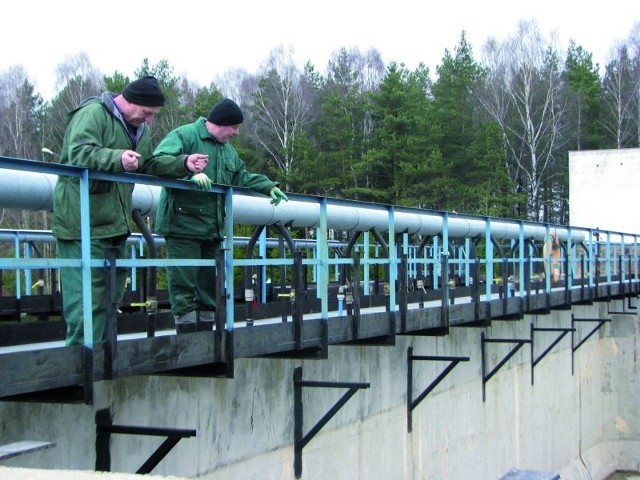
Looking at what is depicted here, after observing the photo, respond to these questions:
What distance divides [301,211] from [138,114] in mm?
4397

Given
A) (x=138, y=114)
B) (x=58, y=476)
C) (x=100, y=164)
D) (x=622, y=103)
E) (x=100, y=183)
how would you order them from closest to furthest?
1. (x=58, y=476)
2. (x=100, y=164)
3. (x=100, y=183)
4. (x=138, y=114)
5. (x=622, y=103)

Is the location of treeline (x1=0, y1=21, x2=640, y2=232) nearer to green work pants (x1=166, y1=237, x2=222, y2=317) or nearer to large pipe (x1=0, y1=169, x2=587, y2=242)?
large pipe (x1=0, y1=169, x2=587, y2=242)

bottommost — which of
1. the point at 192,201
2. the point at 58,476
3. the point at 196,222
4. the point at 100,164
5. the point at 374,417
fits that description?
the point at 374,417

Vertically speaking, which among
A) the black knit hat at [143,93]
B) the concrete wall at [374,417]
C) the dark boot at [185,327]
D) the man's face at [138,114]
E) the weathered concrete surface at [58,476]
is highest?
the black knit hat at [143,93]

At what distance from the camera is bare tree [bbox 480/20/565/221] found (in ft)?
156

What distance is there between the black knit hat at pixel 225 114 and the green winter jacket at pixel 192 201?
11 cm

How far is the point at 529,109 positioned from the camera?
156 feet

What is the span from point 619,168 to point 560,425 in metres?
20.3

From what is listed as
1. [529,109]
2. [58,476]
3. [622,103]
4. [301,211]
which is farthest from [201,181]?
[622,103]

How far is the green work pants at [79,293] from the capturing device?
5.15m

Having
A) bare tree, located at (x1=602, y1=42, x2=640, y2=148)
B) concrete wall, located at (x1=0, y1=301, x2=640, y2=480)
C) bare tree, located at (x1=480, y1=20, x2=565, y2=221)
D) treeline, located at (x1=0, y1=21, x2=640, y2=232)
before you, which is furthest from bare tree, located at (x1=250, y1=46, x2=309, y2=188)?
concrete wall, located at (x1=0, y1=301, x2=640, y2=480)

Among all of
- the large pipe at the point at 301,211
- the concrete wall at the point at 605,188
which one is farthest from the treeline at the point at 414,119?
the large pipe at the point at 301,211

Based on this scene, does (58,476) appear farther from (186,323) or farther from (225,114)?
(225,114)

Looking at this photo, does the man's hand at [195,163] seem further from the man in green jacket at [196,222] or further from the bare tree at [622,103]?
the bare tree at [622,103]
